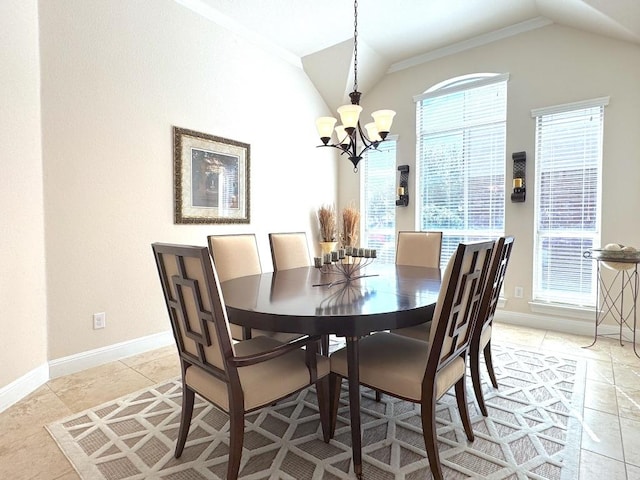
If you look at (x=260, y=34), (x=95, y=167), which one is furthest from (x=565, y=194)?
(x=95, y=167)

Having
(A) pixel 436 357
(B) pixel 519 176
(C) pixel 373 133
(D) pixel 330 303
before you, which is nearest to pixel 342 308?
(D) pixel 330 303

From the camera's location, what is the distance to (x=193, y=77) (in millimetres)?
3461

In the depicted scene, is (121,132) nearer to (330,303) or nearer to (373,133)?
(373,133)

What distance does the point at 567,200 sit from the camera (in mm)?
3682

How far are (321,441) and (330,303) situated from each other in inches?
29.8

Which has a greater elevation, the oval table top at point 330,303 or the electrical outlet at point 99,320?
the oval table top at point 330,303

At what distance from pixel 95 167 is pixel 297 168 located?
243cm

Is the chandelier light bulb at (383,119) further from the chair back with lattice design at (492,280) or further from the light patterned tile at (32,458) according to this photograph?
the light patterned tile at (32,458)

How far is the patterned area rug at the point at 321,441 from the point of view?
1.62 m

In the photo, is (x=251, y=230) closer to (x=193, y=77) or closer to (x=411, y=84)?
(x=193, y=77)

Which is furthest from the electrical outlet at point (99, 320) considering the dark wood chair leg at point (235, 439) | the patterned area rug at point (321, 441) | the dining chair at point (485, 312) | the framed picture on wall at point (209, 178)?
the dining chair at point (485, 312)

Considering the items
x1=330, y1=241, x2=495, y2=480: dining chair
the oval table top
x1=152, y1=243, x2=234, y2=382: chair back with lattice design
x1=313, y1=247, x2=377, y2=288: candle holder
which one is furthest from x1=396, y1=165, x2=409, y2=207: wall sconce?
x1=152, y1=243, x2=234, y2=382: chair back with lattice design

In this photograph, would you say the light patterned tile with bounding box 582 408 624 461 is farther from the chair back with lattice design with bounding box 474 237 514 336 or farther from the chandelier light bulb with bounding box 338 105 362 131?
the chandelier light bulb with bounding box 338 105 362 131

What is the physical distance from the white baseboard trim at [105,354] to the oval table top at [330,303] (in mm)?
1451
